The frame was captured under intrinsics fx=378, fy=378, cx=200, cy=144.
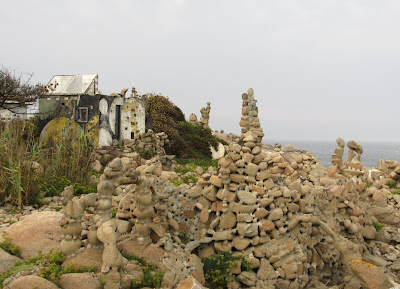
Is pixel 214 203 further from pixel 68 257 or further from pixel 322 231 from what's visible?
pixel 68 257

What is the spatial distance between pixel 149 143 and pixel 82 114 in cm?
405

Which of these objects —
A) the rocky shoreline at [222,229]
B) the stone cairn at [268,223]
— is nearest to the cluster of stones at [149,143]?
the rocky shoreline at [222,229]

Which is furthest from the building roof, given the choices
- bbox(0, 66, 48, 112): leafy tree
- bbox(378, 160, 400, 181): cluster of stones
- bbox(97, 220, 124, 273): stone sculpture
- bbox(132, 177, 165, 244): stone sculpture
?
bbox(378, 160, 400, 181): cluster of stones

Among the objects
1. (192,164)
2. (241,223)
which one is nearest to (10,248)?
(241,223)

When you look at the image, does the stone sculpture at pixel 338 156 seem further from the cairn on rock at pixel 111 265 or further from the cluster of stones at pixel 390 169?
the cluster of stones at pixel 390 169

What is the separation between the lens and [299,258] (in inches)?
361

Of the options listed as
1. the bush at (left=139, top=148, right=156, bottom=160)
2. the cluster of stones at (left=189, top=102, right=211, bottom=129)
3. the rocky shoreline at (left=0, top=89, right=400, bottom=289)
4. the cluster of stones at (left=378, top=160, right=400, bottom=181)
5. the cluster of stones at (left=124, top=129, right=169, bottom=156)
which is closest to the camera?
the rocky shoreline at (left=0, top=89, right=400, bottom=289)

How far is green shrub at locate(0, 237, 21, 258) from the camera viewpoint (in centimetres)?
797

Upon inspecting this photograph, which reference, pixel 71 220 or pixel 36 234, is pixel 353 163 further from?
pixel 36 234

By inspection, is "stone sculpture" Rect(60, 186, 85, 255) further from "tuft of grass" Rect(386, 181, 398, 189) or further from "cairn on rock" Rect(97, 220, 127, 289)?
"tuft of grass" Rect(386, 181, 398, 189)

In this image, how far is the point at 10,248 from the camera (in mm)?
8031

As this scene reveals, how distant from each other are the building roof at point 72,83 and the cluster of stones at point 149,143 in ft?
13.0

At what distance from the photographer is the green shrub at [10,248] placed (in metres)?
7.97

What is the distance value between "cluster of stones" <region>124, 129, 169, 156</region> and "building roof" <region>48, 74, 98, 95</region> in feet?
13.0
